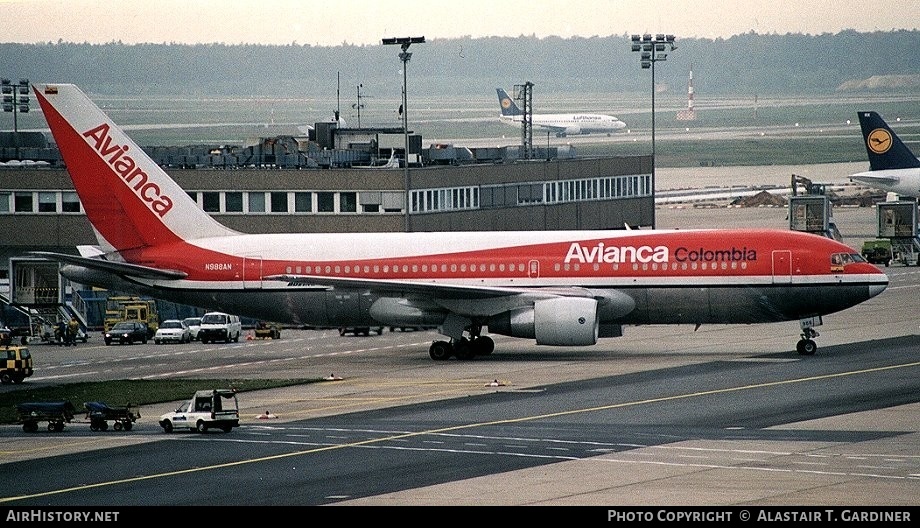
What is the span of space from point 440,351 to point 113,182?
15261 millimetres

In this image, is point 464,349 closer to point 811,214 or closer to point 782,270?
point 782,270

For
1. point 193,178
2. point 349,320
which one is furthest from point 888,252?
point 349,320

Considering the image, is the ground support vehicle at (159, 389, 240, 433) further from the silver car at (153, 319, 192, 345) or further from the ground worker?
the ground worker

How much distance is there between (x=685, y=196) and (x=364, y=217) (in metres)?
82.7

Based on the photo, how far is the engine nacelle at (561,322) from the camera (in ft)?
187

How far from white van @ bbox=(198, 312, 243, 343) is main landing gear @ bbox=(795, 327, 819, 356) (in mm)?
28588

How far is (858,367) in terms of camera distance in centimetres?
5362

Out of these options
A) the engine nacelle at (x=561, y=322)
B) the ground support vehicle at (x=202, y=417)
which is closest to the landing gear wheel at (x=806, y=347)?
the engine nacelle at (x=561, y=322)

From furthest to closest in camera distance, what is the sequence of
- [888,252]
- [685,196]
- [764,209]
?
[685,196] → [764,209] → [888,252]

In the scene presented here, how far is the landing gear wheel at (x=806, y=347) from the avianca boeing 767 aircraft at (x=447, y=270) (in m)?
0.07

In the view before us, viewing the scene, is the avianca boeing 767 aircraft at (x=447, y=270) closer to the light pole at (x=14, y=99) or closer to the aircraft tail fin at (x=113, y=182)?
the aircraft tail fin at (x=113, y=182)

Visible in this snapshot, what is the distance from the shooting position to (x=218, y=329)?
7369 cm

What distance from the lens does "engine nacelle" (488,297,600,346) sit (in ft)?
187
